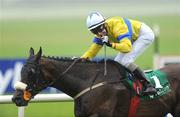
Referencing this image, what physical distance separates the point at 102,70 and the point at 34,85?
2.51ft

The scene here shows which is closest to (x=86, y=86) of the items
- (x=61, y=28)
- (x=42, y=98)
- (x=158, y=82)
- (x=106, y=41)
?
(x=106, y=41)

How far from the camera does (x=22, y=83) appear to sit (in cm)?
647

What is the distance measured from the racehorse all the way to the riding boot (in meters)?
0.13

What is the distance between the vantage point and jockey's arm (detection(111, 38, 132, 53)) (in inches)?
257

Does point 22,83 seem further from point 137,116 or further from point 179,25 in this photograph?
point 179,25

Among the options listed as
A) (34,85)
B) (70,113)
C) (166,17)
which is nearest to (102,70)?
(34,85)

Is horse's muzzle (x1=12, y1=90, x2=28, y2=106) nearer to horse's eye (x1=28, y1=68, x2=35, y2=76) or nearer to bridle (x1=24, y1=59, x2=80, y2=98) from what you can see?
bridle (x1=24, y1=59, x2=80, y2=98)

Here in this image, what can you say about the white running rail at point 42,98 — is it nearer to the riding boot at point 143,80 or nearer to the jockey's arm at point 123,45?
the riding boot at point 143,80

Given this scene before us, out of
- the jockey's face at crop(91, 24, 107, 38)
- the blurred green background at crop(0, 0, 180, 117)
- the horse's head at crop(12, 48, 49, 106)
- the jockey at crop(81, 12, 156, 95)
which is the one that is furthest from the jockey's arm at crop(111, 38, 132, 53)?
the blurred green background at crop(0, 0, 180, 117)

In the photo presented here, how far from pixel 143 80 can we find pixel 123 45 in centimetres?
49

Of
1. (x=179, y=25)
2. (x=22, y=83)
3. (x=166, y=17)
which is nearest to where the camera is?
(x=22, y=83)

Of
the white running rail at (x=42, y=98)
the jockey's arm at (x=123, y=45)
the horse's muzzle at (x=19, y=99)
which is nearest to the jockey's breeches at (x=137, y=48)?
the jockey's arm at (x=123, y=45)

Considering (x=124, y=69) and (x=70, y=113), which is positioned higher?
(x=124, y=69)

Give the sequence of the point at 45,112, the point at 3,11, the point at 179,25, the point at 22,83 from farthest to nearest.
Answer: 1. the point at 3,11
2. the point at 179,25
3. the point at 45,112
4. the point at 22,83
